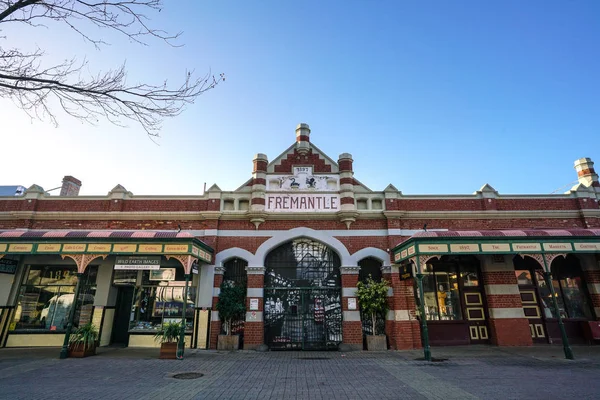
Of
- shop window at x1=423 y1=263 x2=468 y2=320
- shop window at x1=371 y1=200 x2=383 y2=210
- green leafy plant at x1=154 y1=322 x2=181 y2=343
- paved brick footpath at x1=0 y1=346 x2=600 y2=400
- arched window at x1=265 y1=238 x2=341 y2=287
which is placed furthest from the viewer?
shop window at x1=371 y1=200 x2=383 y2=210

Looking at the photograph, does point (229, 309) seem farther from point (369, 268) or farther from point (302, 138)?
point (302, 138)

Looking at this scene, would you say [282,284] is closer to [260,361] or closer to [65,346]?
[260,361]

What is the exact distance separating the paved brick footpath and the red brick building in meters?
1.35

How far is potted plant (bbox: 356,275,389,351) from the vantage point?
1269 centimetres

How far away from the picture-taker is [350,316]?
13117 millimetres

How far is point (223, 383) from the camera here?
25.8 ft

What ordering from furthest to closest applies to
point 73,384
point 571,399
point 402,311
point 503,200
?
point 503,200, point 402,311, point 73,384, point 571,399

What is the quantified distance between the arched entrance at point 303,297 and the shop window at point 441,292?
3.84 metres

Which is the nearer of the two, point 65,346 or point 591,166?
point 65,346

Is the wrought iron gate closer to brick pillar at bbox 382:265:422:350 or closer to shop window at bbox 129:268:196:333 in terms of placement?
brick pillar at bbox 382:265:422:350

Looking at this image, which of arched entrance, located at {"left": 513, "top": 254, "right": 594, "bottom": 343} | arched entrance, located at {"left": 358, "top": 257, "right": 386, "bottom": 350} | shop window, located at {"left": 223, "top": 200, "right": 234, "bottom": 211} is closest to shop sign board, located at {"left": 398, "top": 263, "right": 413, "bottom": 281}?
arched entrance, located at {"left": 358, "top": 257, "right": 386, "bottom": 350}

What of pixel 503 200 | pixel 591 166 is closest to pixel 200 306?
pixel 503 200

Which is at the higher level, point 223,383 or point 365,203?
point 365,203

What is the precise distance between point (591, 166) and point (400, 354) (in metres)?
13.2
